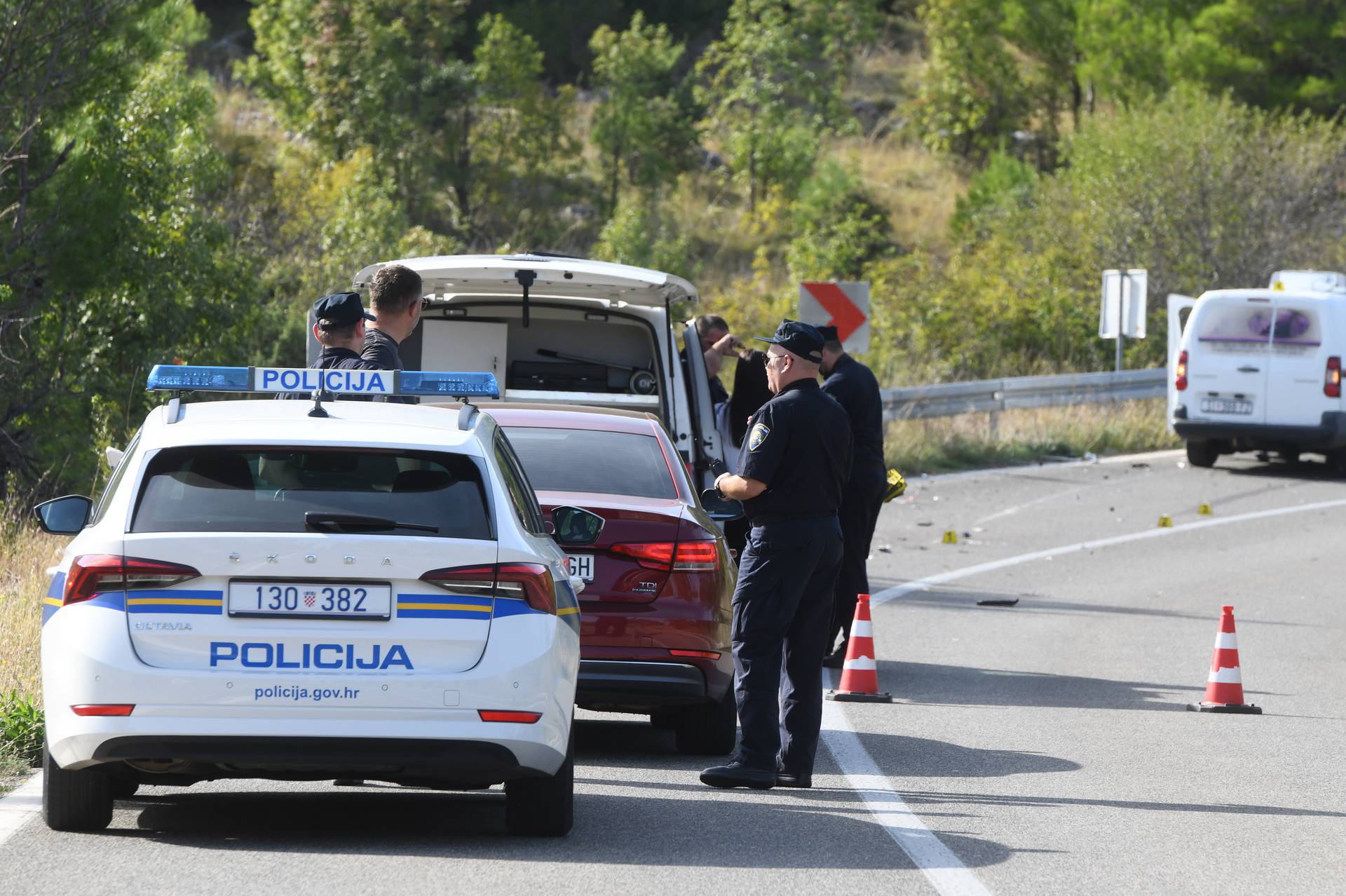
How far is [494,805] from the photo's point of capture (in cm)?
754

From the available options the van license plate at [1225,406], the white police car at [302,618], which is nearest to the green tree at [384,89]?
the van license plate at [1225,406]

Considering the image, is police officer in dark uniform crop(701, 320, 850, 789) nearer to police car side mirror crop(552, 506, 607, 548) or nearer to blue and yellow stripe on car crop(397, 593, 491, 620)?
police car side mirror crop(552, 506, 607, 548)

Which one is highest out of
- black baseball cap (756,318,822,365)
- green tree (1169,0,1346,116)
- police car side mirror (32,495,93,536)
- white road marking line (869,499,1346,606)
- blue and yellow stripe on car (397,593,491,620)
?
green tree (1169,0,1346,116)

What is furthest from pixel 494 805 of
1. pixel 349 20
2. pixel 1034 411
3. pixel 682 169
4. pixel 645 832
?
pixel 682 169

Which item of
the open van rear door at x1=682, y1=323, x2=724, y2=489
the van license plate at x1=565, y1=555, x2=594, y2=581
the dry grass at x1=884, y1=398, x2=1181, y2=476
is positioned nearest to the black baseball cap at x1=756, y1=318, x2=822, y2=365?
the van license plate at x1=565, y1=555, x2=594, y2=581

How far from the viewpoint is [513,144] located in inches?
1718

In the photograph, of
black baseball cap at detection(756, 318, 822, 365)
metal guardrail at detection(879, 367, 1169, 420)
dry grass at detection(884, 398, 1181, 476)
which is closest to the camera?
black baseball cap at detection(756, 318, 822, 365)

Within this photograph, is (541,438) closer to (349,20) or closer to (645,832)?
(645,832)

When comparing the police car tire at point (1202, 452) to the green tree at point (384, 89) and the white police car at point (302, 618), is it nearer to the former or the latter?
the white police car at point (302, 618)

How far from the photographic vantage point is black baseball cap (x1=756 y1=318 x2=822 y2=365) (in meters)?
8.06

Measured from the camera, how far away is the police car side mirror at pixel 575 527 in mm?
7320

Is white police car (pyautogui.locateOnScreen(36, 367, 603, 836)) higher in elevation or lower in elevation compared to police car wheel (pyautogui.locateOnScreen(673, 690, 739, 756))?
higher

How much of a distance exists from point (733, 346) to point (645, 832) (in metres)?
6.01

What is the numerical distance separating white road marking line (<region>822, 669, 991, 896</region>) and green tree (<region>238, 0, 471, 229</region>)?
3259cm
